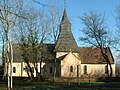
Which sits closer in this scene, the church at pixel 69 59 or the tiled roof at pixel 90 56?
the church at pixel 69 59

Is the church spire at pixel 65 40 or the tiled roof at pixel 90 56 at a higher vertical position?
the church spire at pixel 65 40

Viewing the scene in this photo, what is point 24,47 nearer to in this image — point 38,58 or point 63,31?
point 38,58

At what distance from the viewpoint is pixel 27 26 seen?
51625 millimetres

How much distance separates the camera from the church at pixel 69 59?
6919 cm

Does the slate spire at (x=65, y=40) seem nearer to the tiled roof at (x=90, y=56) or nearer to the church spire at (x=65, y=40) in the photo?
the church spire at (x=65, y=40)

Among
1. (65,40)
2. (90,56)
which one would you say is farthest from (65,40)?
(90,56)

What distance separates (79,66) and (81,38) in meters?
14.2

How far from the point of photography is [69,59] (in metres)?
69.4

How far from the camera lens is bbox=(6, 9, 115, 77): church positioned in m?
69.2

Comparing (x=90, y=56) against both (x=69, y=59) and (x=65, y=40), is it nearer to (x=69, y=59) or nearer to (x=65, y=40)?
(x=65, y=40)

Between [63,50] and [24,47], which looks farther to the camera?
[63,50]

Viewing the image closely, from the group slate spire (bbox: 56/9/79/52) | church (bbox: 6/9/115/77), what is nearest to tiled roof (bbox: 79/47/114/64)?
church (bbox: 6/9/115/77)

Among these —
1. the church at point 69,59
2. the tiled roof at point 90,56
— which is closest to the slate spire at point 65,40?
the church at point 69,59

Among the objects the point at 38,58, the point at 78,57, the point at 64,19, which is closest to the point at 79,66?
the point at 78,57
